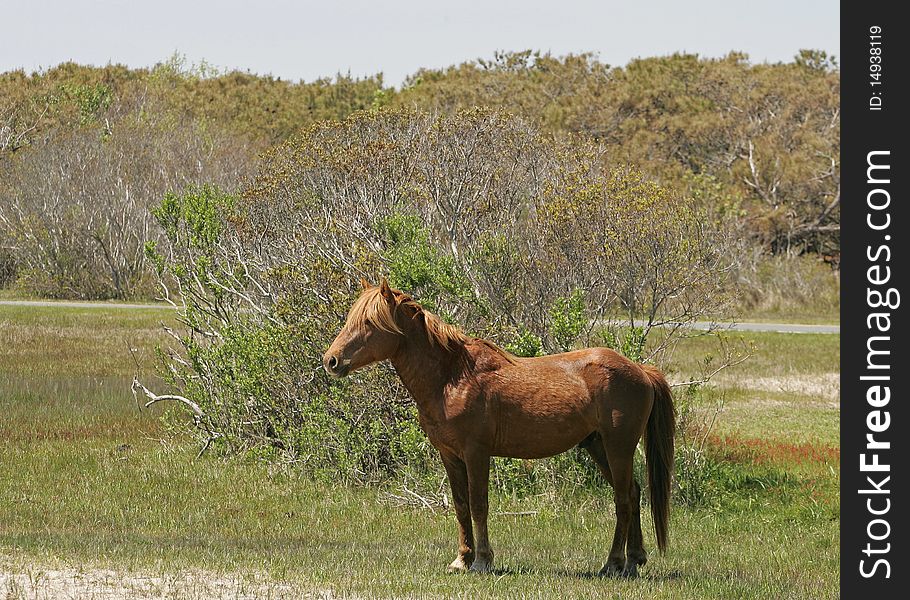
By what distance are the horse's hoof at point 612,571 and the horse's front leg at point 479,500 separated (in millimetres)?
774

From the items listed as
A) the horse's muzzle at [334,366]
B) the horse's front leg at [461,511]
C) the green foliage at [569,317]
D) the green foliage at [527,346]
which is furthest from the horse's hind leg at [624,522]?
the green foliage at [527,346]

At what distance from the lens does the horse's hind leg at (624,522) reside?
28.2ft

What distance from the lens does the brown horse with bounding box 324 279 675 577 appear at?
8.52 m

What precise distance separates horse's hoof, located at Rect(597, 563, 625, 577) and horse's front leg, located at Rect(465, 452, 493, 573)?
774mm

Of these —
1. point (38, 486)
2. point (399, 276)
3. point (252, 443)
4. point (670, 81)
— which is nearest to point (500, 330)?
point (399, 276)

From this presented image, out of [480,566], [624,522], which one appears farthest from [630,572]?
[480,566]

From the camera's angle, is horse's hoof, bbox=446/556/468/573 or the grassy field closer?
the grassy field

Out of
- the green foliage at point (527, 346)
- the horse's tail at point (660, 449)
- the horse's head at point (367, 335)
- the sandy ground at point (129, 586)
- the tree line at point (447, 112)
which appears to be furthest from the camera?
the tree line at point (447, 112)

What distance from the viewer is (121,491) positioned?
14.4 meters

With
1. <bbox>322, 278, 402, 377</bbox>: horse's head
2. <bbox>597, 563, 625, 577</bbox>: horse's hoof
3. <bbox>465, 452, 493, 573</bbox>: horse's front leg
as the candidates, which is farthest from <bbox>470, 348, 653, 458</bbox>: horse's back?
<bbox>597, 563, 625, 577</bbox>: horse's hoof

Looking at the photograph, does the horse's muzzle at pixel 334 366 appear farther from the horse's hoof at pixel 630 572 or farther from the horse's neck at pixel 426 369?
the horse's hoof at pixel 630 572

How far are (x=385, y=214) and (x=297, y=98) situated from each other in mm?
53455

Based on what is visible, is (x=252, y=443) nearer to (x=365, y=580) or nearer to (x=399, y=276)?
(x=399, y=276)

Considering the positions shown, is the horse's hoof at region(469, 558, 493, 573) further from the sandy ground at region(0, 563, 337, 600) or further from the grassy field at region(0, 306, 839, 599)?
the sandy ground at region(0, 563, 337, 600)
